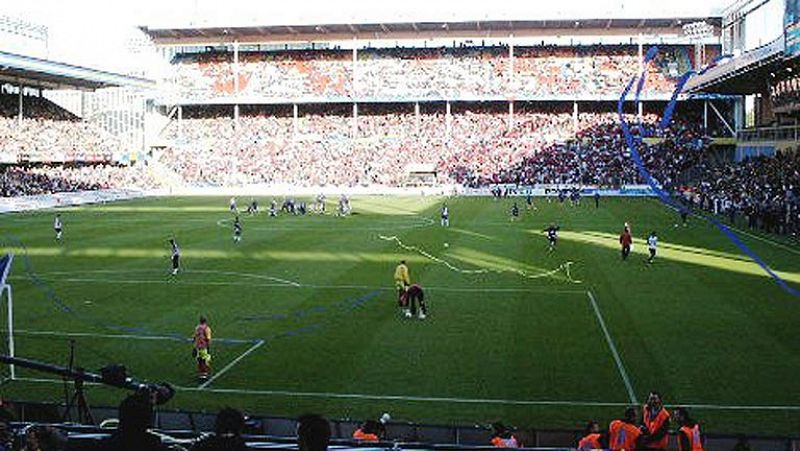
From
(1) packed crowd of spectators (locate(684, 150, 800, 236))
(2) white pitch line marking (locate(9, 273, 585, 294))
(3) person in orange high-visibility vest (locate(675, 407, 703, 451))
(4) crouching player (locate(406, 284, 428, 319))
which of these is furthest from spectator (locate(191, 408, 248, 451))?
(1) packed crowd of spectators (locate(684, 150, 800, 236))

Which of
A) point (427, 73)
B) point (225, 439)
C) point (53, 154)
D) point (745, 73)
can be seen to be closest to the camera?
A: point (225, 439)

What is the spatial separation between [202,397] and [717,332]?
12.9 m

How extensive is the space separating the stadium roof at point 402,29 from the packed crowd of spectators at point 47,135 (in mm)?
16697

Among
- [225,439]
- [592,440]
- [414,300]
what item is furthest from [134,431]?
[414,300]

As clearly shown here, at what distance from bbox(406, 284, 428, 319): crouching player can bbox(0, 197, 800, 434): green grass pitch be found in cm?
56

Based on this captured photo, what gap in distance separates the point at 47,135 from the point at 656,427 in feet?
271

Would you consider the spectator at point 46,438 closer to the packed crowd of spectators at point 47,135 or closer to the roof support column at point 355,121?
the packed crowd of spectators at point 47,135

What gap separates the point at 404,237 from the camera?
44.0 metres

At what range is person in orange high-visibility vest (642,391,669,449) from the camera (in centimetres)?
1099

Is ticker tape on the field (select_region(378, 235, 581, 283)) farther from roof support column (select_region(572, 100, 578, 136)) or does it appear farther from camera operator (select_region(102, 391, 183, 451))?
roof support column (select_region(572, 100, 578, 136))

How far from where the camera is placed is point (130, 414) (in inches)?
234

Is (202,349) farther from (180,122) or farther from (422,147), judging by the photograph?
(180,122)

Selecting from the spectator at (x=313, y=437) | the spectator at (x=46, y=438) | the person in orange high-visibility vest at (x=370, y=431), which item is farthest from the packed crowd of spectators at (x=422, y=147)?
the spectator at (x=313, y=437)

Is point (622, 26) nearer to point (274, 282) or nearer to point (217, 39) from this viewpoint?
point (217, 39)
